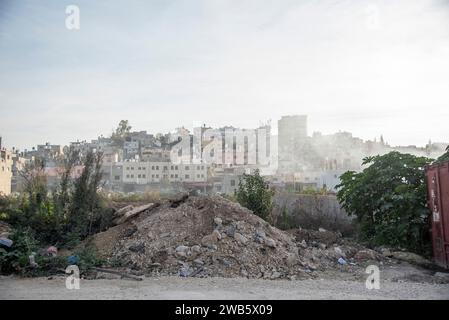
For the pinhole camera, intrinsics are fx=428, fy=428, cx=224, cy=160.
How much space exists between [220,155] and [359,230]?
2405 inches

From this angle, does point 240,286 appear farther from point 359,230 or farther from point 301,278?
point 359,230

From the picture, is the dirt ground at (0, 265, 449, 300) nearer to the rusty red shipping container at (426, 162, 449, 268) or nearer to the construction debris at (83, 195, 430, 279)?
the construction debris at (83, 195, 430, 279)

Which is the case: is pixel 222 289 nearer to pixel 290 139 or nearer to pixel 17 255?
pixel 17 255

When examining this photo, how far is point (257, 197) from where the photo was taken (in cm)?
1385

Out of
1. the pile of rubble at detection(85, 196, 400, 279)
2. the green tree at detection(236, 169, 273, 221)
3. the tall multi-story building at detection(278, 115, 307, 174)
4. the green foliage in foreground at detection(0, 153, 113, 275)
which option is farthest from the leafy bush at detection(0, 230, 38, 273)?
the tall multi-story building at detection(278, 115, 307, 174)

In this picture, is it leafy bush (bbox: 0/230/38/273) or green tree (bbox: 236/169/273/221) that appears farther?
green tree (bbox: 236/169/273/221)

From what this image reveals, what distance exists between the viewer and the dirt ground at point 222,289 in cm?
627

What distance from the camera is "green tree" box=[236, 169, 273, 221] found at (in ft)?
45.4

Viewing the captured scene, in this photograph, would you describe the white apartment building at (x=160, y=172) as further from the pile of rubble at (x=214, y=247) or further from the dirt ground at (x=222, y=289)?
the dirt ground at (x=222, y=289)

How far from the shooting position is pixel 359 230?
1233cm

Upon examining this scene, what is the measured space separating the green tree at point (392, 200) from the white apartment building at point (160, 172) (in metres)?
55.9

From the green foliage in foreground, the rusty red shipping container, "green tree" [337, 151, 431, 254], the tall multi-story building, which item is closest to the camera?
the rusty red shipping container

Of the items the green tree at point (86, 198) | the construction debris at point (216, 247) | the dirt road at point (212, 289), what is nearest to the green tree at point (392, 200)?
the construction debris at point (216, 247)

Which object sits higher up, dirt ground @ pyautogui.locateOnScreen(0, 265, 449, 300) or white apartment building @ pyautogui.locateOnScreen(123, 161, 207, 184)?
white apartment building @ pyautogui.locateOnScreen(123, 161, 207, 184)
